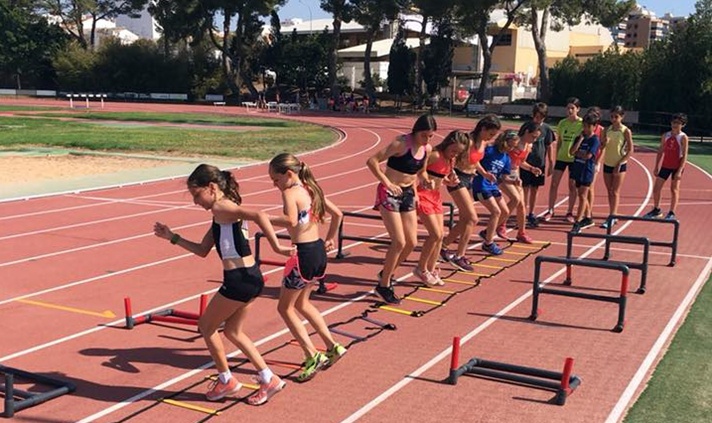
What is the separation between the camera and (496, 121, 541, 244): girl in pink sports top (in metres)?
11.0

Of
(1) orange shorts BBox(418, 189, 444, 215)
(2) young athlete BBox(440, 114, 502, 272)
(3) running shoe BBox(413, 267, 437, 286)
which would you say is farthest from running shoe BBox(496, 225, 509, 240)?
(1) orange shorts BBox(418, 189, 444, 215)

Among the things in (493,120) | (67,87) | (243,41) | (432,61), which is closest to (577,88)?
(432,61)

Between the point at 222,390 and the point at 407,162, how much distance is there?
3479 mm

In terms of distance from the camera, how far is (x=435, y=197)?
8625mm

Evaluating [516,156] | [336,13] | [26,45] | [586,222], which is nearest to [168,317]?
[516,156]

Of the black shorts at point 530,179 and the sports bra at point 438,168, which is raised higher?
the sports bra at point 438,168

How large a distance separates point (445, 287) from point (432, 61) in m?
53.2

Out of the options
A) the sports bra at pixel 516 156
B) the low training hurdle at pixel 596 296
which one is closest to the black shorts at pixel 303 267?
the low training hurdle at pixel 596 296

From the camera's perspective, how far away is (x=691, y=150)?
96.4 ft

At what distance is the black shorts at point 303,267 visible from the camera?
580 cm

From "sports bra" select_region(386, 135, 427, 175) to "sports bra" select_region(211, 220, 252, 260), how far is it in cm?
300

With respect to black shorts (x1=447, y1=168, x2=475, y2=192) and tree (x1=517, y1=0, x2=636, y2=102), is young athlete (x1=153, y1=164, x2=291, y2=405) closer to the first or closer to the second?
black shorts (x1=447, y1=168, x2=475, y2=192)

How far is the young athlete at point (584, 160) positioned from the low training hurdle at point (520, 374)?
21.7 feet

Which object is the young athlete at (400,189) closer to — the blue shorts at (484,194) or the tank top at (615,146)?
the blue shorts at (484,194)
